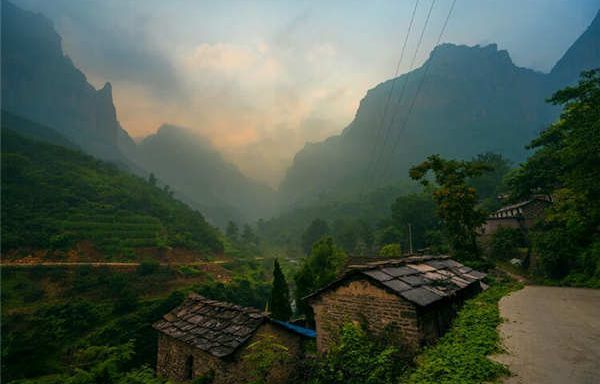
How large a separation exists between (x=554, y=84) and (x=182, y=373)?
232653 millimetres

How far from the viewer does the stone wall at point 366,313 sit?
28.1 feet

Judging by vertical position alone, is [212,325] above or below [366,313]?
below

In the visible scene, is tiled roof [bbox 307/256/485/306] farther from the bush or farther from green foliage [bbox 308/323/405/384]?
the bush

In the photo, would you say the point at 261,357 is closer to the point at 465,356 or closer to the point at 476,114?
the point at 465,356

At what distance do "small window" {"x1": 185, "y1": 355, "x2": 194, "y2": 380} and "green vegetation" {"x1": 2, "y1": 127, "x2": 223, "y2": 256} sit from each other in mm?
45862

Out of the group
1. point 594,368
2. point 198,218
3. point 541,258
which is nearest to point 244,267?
point 198,218

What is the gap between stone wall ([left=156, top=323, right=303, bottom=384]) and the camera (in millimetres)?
11328

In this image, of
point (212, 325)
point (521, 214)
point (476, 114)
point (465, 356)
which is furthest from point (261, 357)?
point (476, 114)

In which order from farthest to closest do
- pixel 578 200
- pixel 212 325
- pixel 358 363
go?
pixel 578 200 → pixel 212 325 → pixel 358 363

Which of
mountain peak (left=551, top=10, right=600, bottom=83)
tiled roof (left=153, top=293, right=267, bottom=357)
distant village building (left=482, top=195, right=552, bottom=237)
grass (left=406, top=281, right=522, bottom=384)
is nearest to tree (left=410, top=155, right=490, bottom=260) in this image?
distant village building (left=482, top=195, right=552, bottom=237)

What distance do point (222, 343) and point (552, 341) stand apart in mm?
10439

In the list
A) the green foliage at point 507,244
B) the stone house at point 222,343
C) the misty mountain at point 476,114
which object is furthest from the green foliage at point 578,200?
the misty mountain at point 476,114

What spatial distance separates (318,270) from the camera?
2739 cm

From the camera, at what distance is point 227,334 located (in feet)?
40.7
